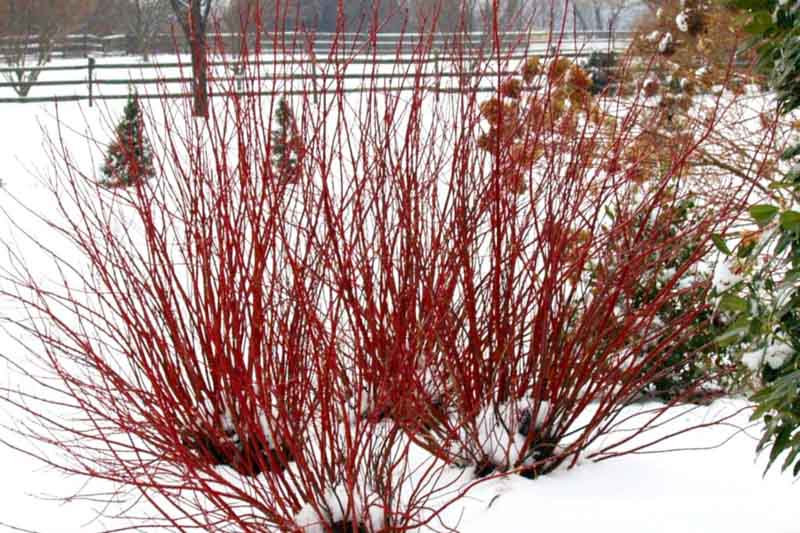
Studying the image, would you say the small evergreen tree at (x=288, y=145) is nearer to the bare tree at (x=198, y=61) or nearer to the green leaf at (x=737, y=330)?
the bare tree at (x=198, y=61)

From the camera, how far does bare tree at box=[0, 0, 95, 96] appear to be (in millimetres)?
20594

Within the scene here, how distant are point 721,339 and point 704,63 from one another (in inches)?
289

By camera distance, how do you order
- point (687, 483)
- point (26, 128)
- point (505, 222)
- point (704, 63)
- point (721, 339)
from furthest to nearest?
point (26, 128) < point (704, 63) < point (687, 483) < point (505, 222) < point (721, 339)

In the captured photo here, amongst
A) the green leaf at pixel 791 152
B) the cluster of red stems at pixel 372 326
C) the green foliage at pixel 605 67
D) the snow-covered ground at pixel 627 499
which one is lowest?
the snow-covered ground at pixel 627 499

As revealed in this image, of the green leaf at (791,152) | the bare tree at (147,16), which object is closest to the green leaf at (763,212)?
the green leaf at (791,152)

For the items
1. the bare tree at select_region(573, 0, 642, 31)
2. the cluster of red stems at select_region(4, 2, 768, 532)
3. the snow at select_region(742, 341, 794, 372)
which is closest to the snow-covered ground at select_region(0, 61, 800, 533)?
the cluster of red stems at select_region(4, 2, 768, 532)

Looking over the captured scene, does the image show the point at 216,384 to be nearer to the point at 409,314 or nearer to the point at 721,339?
the point at 409,314

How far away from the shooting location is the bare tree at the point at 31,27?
20.6 m

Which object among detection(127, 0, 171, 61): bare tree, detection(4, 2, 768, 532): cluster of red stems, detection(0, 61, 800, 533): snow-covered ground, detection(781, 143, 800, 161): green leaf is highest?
detection(127, 0, 171, 61): bare tree

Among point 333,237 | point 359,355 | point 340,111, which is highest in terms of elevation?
point 340,111

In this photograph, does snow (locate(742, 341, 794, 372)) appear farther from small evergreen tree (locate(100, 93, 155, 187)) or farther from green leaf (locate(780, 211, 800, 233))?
small evergreen tree (locate(100, 93, 155, 187))

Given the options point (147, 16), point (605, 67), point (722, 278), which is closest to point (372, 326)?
point (722, 278)

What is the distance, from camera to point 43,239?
10.3 m

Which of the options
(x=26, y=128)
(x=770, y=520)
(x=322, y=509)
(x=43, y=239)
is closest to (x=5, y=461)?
(x=322, y=509)
